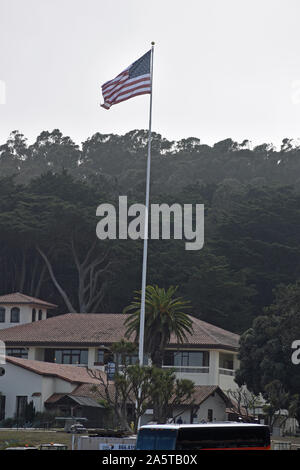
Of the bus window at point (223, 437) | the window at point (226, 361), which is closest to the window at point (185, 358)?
the window at point (226, 361)

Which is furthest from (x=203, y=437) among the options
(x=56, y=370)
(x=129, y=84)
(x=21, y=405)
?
(x=56, y=370)

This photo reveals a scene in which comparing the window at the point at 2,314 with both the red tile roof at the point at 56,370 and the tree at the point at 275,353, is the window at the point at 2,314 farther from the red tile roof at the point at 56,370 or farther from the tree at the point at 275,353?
the tree at the point at 275,353

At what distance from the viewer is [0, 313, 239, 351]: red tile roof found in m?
78.4

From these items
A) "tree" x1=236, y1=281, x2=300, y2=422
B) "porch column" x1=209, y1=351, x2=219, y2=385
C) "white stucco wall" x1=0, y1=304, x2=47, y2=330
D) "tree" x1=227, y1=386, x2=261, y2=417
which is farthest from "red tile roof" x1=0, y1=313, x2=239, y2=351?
"tree" x1=236, y1=281, x2=300, y2=422

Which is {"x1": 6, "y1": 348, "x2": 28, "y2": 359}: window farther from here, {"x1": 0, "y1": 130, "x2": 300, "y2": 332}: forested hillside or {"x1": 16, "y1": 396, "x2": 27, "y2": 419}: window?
{"x1": 0, "y1": 130, "x2": 300, "y2": 332}: forested hillside

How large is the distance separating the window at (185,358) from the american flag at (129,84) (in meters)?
33.8

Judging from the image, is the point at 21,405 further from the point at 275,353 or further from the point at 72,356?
the point at 275,353

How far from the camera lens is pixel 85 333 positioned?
80.6m

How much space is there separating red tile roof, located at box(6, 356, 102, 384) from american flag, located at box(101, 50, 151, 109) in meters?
24.6

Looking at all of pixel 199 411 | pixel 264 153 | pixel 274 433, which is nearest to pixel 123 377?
pixel 274 433

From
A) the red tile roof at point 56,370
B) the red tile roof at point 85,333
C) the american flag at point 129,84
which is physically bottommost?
the red tile roof at point 56,370

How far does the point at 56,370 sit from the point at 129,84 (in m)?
28.0

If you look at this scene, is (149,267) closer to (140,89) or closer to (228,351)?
(228,351)

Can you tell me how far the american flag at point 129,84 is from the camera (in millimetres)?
48031
